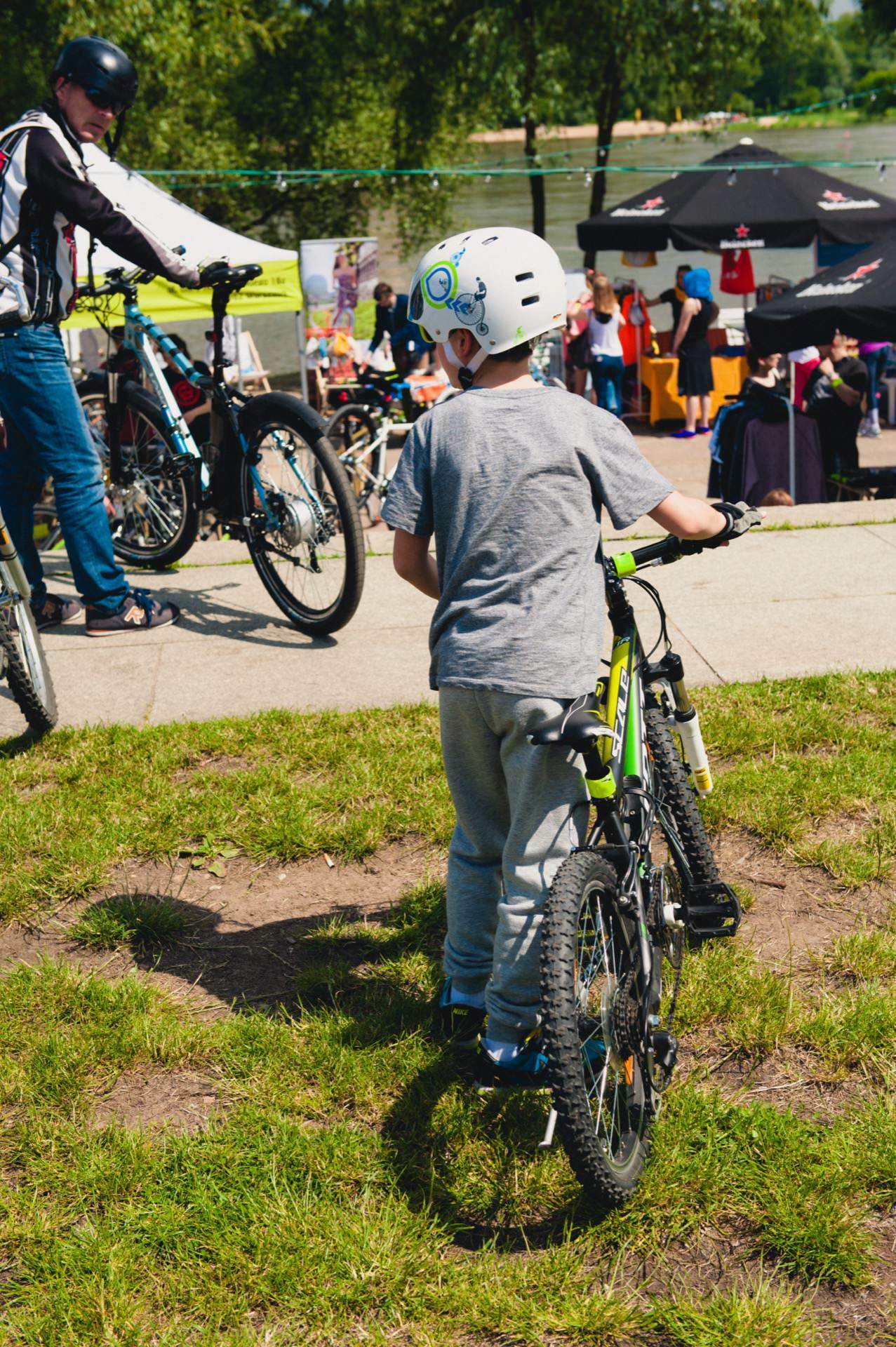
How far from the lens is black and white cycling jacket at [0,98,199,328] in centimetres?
502

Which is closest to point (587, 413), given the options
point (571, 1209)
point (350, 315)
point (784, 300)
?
point (571, 1209)

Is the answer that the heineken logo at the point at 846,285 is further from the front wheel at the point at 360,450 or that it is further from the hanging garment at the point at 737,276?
the hanging garment at the point at 737,276

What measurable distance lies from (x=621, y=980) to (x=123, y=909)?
1714 mm

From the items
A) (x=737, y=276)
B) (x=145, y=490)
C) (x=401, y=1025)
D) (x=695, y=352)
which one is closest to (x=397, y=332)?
(x=695, y=352)

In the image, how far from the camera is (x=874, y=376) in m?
15.7

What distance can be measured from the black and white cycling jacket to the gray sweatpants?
3.20 meters

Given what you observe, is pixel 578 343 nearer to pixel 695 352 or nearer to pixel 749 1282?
pixel 695 352

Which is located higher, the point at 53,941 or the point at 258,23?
the point at 258,23

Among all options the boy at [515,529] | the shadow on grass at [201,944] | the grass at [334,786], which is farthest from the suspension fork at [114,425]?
the boy at [515,529]

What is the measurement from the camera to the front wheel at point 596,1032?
2344 millimetres

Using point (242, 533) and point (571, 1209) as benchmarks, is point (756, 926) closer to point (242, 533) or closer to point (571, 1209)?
point (571, 1209)

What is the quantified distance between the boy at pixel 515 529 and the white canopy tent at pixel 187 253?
8.20 meters

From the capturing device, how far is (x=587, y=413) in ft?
8.68

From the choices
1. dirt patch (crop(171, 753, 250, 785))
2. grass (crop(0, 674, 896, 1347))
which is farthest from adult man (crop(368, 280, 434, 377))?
grass (crop(0, 674, 896, 1347))
